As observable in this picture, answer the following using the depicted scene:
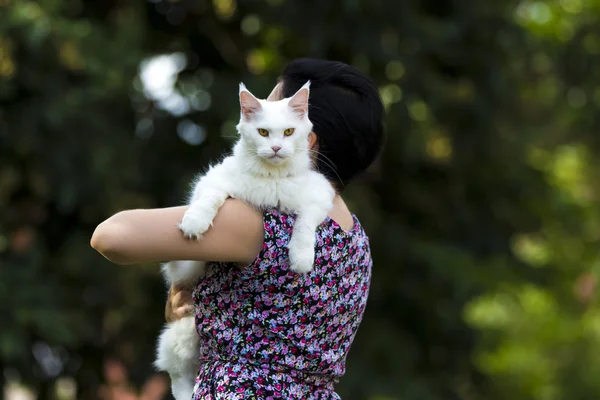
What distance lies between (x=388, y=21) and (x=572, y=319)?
3143 mm

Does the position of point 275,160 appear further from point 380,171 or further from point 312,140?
point 380,171

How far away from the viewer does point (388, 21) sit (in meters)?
5.49

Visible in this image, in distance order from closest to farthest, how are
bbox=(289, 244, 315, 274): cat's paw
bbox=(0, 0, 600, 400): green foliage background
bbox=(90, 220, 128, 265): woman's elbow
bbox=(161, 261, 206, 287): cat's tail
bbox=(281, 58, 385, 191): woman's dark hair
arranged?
bbox=(90, 220, 128, 265): woman's elbow < bbox=(289, 244, 315, 274): cat's paw < bbox=(161, 261, 206, 287): cat's tail < bbox=(281, 58, 385, 191): woman's dark hair < bbox=(0, 0, 600, 400): green foliage background

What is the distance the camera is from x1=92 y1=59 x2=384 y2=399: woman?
1713mm

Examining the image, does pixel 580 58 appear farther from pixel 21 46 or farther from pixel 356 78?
pixel 356 78

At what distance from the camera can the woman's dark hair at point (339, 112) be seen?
2104 millimetres

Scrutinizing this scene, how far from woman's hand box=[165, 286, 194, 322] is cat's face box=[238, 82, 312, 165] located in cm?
37

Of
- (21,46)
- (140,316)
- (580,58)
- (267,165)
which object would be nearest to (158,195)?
(140,316)

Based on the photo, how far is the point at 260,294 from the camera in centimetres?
181

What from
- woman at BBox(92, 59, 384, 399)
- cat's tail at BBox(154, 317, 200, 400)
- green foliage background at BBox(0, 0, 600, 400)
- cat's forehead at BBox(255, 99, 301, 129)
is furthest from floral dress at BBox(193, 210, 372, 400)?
green foliage background at BBox(0, 0, 600, 400)

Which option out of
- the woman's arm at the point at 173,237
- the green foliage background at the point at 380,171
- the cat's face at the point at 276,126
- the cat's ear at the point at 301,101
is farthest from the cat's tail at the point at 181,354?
the green foliage background at the point at 380,171

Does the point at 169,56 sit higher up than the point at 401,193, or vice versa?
the point at 169,56

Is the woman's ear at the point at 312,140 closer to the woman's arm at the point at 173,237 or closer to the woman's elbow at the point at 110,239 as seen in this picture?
the woman's arm at the point at 173,237

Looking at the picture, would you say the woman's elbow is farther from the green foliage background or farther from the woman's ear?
the green foliage background
